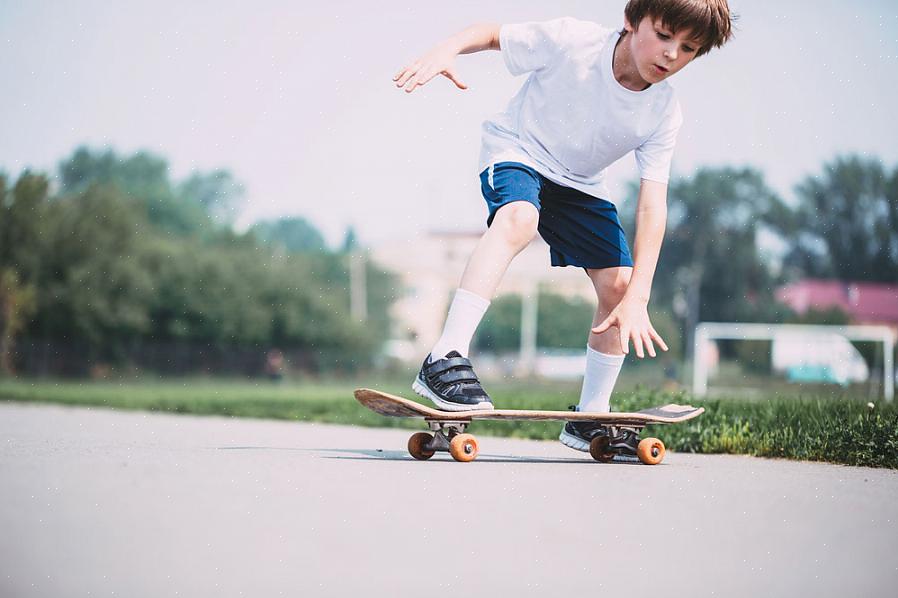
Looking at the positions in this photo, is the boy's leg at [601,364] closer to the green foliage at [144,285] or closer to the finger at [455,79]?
the finger at [455,79]

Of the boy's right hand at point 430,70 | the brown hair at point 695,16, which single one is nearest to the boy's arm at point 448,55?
the boy's right hand at point 430,70

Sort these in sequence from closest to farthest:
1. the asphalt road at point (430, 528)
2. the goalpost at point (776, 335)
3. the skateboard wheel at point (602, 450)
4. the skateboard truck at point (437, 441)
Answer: the asphalt road at point (430, 528) → the skateboard truck at point (437, 441) → the skateboard wheel at point (602, 450) → the goalpost at point (776, 335)

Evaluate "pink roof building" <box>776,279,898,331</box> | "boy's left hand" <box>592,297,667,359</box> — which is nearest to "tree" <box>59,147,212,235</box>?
"pink roof building" <box>776,279,898,331</box>

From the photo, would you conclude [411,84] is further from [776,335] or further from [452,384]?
[776,335]

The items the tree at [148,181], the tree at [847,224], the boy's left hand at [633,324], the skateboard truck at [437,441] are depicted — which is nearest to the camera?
the boy's left hand at [633,324]

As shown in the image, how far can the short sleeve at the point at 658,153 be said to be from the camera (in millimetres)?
4926

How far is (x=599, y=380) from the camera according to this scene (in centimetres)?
534

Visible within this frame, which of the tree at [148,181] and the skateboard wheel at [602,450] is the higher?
the tree at [148,181]

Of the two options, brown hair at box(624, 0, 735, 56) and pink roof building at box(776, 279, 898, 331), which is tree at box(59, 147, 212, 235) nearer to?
pink roof building at box(776, 279, 898, 331)

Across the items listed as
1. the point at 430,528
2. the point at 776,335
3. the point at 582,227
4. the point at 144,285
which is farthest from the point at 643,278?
the point at 144,285

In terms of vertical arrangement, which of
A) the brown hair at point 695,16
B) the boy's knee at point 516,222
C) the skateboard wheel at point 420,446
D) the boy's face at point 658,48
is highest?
the brown hair at point 695,16

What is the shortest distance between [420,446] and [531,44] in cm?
179

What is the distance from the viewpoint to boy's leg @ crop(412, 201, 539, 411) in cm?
455

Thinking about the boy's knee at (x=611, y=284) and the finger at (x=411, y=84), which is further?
the boy's knee at (x=611, y=284)
